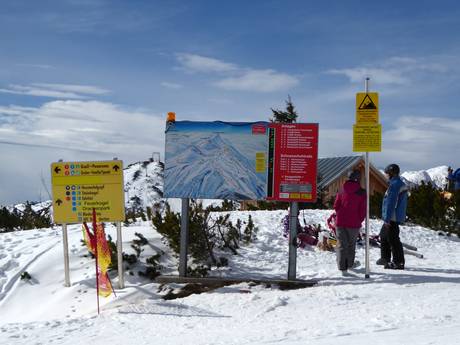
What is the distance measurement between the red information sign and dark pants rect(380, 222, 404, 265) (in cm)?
170

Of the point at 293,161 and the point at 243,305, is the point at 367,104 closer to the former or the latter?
the point at 293,161

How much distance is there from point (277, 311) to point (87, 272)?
4.25 metres

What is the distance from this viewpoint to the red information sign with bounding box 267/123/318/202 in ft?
27.6

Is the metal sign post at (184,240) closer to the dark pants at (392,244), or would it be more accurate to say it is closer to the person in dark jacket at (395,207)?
the person in dark jacket at (395,207)

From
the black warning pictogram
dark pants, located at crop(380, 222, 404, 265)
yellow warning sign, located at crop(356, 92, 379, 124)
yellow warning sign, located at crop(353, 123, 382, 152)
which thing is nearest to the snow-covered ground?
dark pants, located at crop(380, 222, 404, 265)

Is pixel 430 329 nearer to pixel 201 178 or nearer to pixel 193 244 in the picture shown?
pixel 201 178

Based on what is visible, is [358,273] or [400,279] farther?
[358,273]

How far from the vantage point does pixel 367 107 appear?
8375 millimetres

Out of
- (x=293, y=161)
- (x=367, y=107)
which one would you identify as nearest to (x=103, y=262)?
(x=293, y=161)

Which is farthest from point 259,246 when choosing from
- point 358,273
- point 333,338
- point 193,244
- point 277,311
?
point 333,338

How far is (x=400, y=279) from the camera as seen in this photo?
833 cm

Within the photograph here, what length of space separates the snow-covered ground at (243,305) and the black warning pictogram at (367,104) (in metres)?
2.62

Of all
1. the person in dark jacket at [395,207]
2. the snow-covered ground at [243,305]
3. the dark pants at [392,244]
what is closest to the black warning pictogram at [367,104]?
the person in dark jacket at [395,207]

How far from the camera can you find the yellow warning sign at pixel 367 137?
27.4 feet
